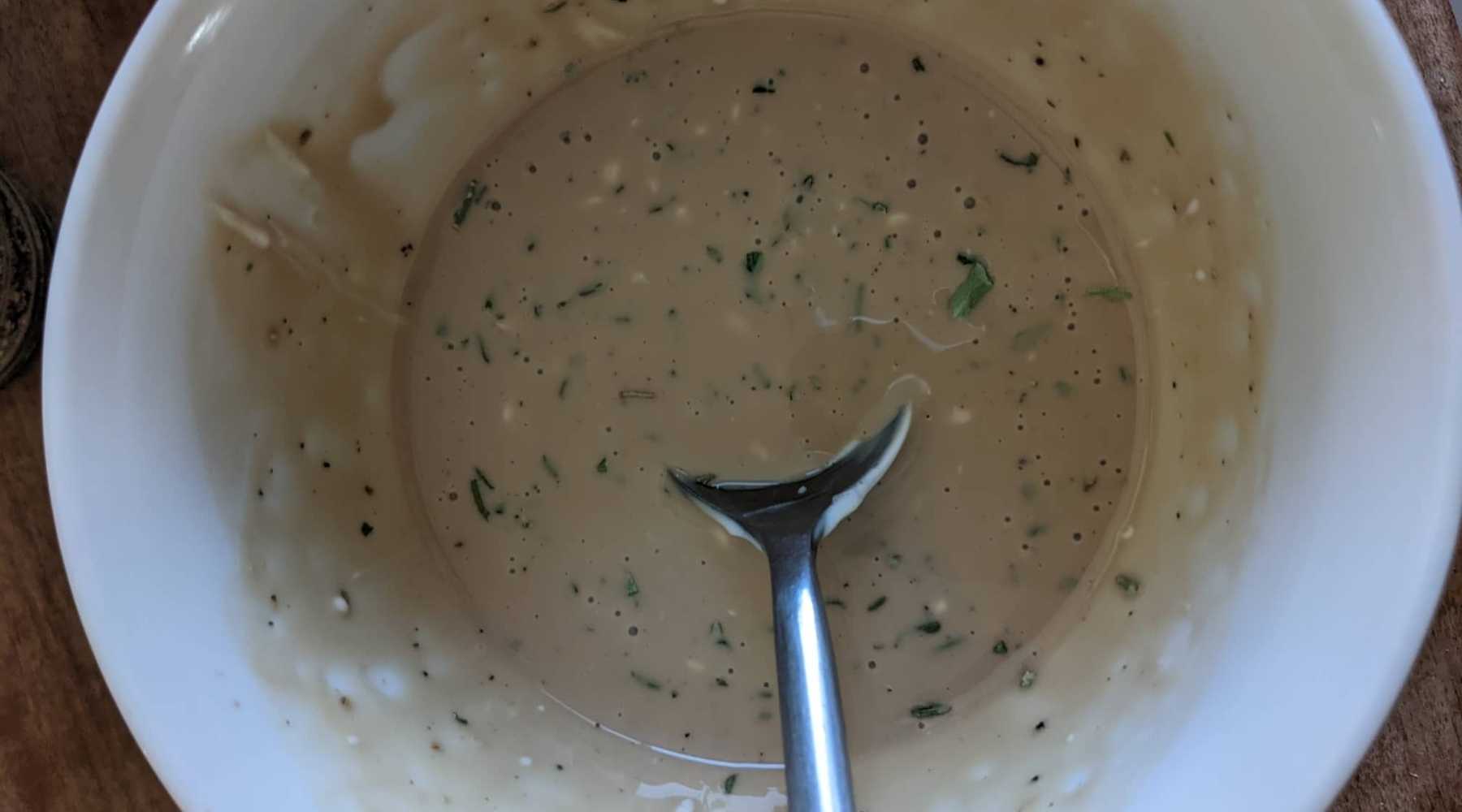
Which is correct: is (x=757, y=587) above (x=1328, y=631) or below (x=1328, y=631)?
above

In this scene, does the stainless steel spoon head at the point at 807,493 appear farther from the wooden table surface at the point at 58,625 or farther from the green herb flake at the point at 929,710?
the wooden table surface at the point at 58,625

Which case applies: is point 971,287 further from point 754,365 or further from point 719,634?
point 719,634

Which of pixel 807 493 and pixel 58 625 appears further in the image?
pixel 807 493

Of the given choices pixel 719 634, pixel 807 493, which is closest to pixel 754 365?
pixel 807 493

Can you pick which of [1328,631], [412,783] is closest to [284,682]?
[412,783]

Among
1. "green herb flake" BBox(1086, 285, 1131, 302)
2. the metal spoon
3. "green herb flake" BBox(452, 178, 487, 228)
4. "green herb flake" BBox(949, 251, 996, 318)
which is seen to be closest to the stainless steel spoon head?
the metal spoon

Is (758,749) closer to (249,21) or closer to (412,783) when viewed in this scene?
(412,783)

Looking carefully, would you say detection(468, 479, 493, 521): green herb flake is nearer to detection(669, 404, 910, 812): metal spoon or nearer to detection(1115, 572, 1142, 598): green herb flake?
detection(669, 404, 910, 812): metal spoon
